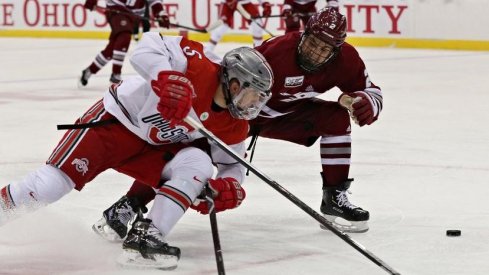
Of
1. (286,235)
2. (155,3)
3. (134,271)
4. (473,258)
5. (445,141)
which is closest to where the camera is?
(134,271)

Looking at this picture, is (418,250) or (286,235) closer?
(418,250)

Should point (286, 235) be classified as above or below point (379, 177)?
above

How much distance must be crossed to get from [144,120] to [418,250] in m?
0.93

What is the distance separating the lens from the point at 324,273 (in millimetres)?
3072

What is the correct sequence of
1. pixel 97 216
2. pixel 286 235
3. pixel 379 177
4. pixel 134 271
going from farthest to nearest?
pixel 379 177 < pixel 97 216 < pixel 286 235 < pixel 134 271

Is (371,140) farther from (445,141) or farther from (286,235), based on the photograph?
(286,235)

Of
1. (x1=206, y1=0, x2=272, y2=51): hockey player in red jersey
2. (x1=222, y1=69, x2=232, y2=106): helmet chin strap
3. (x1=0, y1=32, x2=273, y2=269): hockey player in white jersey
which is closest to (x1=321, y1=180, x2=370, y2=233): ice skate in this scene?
(x1=0, y1=32, x2=273, y2=269): hockey player in white jersey

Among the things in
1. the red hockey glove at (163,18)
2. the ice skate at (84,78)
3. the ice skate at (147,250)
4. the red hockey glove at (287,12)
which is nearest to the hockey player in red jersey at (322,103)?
the ice skate at (147,250)

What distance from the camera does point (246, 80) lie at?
306cm

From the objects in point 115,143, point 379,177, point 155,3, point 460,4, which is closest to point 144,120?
point 115,143

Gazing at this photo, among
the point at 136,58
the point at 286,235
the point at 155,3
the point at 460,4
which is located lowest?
the point at 460,4

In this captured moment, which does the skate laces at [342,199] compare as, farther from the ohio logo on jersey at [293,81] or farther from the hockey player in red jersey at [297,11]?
the hockey player in red jersey at [297,11]

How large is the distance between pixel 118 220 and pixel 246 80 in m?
0.71

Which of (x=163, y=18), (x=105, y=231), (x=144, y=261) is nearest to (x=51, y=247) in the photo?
(x=105, y=231)
